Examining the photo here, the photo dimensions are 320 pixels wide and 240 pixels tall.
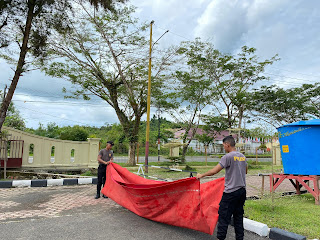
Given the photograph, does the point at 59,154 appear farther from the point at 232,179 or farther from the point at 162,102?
the point at 232,179

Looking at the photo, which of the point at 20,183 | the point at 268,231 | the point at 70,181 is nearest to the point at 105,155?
the point at 70,181

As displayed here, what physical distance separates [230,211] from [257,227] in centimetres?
92

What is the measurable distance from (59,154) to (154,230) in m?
8.47

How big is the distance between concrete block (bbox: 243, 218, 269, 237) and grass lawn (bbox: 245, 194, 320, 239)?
8.3 inches

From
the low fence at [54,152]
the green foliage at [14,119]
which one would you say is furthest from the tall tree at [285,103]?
the green foliage at [14,119]

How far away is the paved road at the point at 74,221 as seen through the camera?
12.2 ft

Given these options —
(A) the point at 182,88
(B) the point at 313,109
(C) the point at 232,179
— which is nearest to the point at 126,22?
(A) the point at 182,88

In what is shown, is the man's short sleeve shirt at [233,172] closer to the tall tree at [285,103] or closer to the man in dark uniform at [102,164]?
the man in dark uniform at [102,164]

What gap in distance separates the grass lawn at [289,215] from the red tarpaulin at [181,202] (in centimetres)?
121

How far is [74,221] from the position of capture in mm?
4367

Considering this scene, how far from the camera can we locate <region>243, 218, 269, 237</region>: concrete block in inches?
151

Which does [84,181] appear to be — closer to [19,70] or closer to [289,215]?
[19,70]

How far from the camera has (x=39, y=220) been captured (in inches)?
173

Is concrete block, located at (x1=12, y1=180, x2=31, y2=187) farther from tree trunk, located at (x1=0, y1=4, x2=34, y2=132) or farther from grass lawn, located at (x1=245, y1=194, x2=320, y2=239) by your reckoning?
grass lawn, located at (x1=245, y1=194, x2=320, y2=239)
